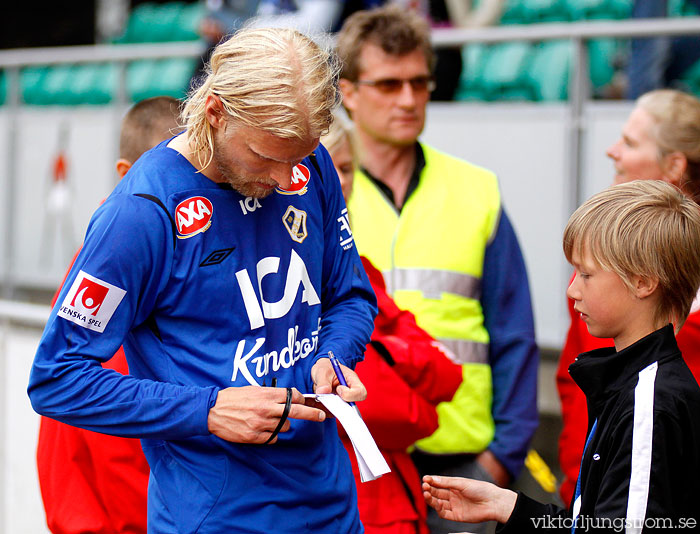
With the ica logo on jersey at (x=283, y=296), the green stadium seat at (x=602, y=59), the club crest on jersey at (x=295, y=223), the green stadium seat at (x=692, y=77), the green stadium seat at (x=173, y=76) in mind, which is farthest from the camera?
the green stadium seat at (x=173, y=76)

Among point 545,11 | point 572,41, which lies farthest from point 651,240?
point 545,11

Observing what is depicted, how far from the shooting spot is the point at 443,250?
3.18 metres

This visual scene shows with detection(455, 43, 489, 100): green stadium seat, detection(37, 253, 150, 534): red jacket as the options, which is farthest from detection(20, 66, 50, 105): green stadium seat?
detection(37, 253, 150, 534): red jacket

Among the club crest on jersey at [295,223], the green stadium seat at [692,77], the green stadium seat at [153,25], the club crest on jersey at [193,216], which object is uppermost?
the green stadium seat at [153,25]

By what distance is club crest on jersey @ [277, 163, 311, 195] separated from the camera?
2.13 metres

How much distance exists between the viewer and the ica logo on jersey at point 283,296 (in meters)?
2.00

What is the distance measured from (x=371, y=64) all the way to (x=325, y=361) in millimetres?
1578

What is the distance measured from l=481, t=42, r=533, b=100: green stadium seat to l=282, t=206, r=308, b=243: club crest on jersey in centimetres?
307

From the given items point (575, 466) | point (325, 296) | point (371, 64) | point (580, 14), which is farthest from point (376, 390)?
point (580, 14)

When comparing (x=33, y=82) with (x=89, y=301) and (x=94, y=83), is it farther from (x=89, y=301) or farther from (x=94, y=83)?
(x=89, y=301)

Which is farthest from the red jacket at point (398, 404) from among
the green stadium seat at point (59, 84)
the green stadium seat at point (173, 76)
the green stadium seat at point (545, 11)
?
the green stadium seat at point (545, 11)

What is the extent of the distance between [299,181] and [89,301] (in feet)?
1.82

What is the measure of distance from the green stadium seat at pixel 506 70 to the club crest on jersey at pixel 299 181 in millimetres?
2976

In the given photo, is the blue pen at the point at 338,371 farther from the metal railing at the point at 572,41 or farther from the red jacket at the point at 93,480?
the metal railing at the point at 572,41
